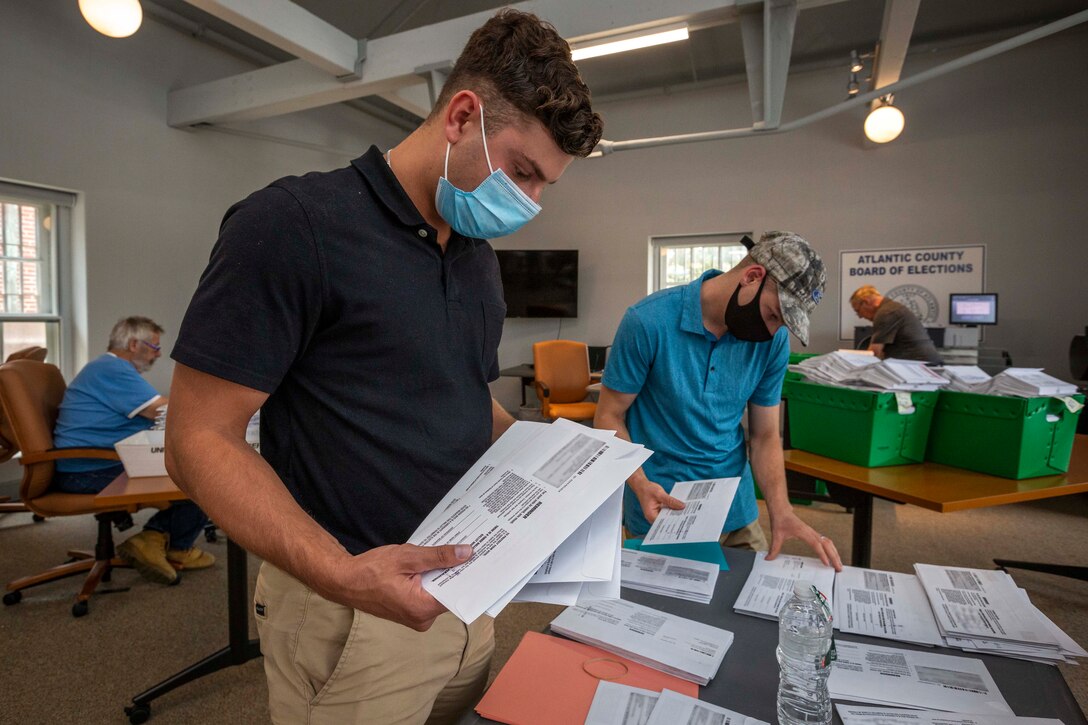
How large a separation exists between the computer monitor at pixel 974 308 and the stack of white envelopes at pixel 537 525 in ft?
18.8

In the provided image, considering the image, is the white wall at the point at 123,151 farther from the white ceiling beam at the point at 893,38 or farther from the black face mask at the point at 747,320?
the white ceiling beam at the point at 893,38

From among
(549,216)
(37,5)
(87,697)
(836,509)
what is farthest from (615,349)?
(549,216)

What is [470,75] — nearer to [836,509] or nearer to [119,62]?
[836,509]

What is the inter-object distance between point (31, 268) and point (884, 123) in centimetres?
A: 654

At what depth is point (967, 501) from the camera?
5.78 feet

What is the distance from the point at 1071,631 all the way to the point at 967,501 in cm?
148

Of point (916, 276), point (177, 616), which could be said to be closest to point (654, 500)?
point (177, 616)

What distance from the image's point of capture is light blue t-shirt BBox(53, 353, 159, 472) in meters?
2.82

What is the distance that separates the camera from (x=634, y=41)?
3.92m

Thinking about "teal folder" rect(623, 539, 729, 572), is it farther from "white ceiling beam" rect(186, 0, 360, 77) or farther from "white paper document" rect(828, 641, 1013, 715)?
"white ceiling beam" rect(186, 0, 360, 77)

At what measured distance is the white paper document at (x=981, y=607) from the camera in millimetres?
1046

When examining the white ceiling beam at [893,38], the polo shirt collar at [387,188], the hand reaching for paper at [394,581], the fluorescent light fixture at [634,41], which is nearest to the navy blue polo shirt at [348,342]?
the polo shirt collar at [387,188]

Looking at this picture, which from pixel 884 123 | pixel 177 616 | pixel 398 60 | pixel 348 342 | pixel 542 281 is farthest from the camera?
pixel 542 281

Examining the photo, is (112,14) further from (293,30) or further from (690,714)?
(690,714)
